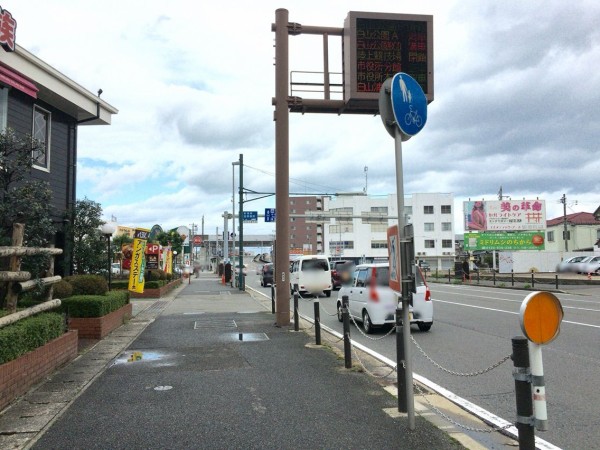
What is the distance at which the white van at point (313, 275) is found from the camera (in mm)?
25656

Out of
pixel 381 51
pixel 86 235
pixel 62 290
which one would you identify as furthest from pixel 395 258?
pixel 86 235

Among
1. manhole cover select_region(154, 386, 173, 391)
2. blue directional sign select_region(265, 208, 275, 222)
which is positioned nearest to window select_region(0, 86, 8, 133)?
manhole cover select_region(154, 386, 173, 391)

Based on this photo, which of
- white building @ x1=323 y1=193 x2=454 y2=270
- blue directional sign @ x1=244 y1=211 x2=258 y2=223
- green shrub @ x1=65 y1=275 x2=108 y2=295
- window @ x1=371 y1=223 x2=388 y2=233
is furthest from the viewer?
window @ x1=371 y1=223 x2=388 y2=233

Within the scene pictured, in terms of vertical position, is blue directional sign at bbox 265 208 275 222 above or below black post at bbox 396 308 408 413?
above

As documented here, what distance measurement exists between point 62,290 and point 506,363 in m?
8.72

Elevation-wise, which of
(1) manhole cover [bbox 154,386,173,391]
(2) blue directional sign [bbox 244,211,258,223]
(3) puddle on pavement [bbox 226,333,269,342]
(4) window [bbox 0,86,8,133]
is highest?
(4) window [bbox 0,86,8,133]

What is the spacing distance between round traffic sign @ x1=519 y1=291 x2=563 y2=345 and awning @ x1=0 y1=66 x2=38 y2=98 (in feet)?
37.1

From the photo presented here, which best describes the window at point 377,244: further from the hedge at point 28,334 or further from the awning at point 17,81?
the hedge at point 28,334

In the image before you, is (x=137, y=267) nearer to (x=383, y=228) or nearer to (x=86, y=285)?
(x=86, y=285)

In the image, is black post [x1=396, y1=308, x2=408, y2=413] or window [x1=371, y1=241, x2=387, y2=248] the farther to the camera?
window [x1=371, y1=241, x2=387, y2=248]

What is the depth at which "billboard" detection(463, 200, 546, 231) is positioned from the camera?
183ft

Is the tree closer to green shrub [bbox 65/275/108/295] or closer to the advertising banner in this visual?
green shrub [bbox 65/275/108/295]

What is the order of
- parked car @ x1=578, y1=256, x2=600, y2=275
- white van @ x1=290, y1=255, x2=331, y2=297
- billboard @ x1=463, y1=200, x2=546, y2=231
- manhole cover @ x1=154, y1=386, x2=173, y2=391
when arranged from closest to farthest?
1. manhole cover @ x1=154, y1=386, x2=173, y2=391
2. white van @ x1=290, y1=255, x2=331, y2=297
3. parked car @ x1=578, y1=256, x2=600, y2=275
4. billboard @ x1=463, y1=200, x2=546, y2=231

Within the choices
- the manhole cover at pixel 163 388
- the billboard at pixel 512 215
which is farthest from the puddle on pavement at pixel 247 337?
the billboard at pixel 512 215
